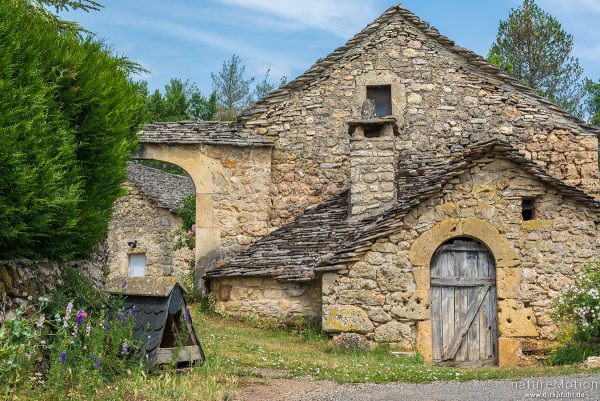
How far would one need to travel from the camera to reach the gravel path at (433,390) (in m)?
6.90

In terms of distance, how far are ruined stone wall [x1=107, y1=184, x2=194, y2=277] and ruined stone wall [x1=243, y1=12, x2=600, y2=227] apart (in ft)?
32.0

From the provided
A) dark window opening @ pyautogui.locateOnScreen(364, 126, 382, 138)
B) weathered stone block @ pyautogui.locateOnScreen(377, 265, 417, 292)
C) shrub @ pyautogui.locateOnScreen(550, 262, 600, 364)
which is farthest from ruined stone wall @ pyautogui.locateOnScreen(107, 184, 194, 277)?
shrub @ pyautogui.locateOnScreen(550, 262, 600, 364)

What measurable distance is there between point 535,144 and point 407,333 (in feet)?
18.7

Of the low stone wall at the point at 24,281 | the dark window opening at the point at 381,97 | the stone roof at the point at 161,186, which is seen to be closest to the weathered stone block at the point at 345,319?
the low stone wall at the point at 24,281

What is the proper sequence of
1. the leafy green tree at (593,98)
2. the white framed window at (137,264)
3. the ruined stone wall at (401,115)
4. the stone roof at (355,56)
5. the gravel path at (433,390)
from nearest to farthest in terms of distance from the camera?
the gravel path at (433,390) < the ruined stone wall at (401,115) < the stone roof at (355,56) < the white framed window at (137,264) < the leafy green tree at (593,98)

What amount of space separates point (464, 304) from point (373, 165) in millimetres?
2953

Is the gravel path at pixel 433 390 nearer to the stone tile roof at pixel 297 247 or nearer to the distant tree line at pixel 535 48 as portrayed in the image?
the stone tile roof at pixel 297 247

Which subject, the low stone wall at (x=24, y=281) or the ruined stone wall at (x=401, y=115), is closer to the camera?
the low stone wall at (x=24, y=281)

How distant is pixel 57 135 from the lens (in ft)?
22.9

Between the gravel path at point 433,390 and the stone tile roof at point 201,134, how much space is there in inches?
299

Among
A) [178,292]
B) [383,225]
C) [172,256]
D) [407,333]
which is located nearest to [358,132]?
[383,225]

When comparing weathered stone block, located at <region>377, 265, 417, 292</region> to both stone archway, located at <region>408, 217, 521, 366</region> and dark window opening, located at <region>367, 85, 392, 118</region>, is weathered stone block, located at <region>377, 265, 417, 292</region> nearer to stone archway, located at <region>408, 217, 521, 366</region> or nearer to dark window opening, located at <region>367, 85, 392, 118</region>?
stone archway, located at <region>408, 217, 521, 366</region>

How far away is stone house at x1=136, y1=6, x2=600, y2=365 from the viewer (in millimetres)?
11531

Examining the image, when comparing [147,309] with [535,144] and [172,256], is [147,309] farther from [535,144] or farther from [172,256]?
[172,256]
